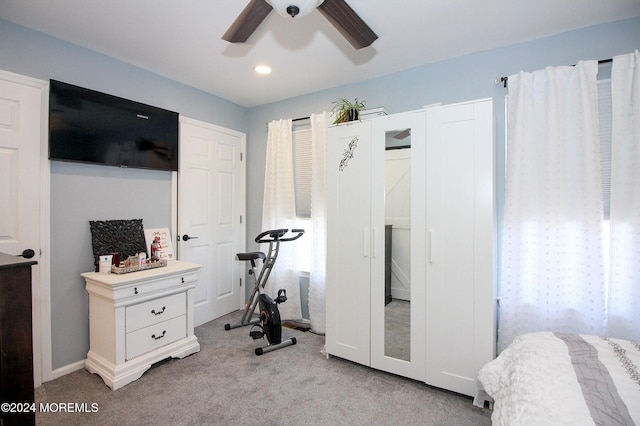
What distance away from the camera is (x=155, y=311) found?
8.18 feet

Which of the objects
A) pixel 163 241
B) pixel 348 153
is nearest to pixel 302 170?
pixel 348 153

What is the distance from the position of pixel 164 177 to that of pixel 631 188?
3.81 metres

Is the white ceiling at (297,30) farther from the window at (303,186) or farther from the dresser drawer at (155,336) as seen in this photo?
the dresser drawer at (155,336)

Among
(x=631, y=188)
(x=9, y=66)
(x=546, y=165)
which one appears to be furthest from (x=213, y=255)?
(x=631, y=188)

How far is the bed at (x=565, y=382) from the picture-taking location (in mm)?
947

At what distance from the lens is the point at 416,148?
2273mm

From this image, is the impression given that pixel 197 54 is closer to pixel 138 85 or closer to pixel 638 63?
pixel 138 85

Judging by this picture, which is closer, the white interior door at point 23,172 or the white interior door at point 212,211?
the white interior door at point 23,172

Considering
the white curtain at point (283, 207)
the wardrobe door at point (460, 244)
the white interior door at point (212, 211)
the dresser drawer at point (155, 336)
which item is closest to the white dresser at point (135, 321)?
the dresser drawer at point (155, 336)

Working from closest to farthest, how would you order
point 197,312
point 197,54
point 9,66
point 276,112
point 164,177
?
point 9,66 < point 197,54 < point 164,177 < point 197,312 < point 276,112

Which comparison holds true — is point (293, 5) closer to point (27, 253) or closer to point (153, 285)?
point (153, 285)

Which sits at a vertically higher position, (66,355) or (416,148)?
(416,148)

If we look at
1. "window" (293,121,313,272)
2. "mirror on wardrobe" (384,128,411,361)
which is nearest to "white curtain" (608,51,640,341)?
"mirror on wardrobe" (384,128,411,361)

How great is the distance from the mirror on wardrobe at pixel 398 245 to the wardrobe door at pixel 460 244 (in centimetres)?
16
